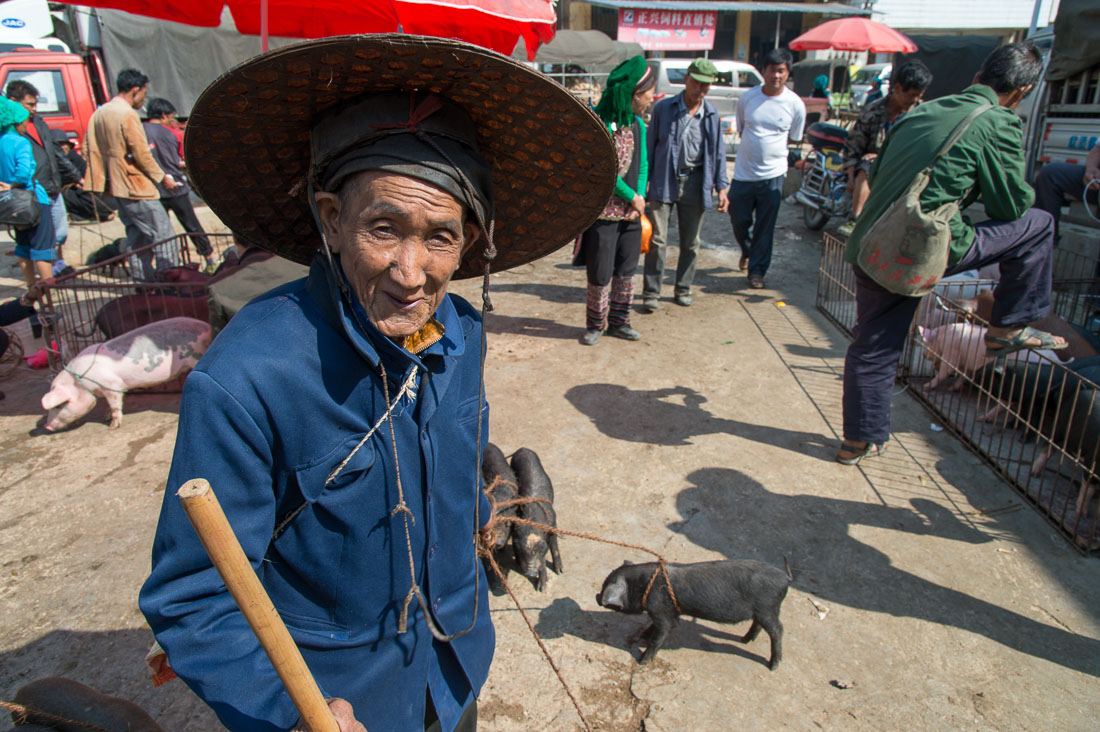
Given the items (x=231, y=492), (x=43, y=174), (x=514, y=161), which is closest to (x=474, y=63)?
(x=514, y=161)

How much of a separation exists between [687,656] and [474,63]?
2.57m

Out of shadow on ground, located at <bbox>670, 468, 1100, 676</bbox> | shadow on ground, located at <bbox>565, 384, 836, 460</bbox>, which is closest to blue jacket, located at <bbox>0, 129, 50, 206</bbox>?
shadow on ground, located at <bbox>565, 384, 836, 460</bbox>

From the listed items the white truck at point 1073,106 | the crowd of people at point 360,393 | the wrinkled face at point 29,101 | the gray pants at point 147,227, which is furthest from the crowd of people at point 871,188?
the wrinkled face at point 29,101

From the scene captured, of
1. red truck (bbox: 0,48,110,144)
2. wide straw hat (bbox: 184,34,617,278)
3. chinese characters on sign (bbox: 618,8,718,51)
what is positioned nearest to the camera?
wide straw hat (bbox: 184,34,617,278)

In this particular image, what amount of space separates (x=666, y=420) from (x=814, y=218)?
21.4 ft

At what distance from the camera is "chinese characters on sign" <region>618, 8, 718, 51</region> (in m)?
23.5

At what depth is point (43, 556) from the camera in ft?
11.3

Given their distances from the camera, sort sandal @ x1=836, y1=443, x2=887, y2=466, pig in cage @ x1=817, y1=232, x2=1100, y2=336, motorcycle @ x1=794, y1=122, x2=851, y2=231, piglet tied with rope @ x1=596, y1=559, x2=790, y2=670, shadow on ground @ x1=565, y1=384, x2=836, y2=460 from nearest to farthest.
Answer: piglet tied with rope @ x1=596, y1=559, x2=790, y2=670 → sandal @ x1=836, y1=443, x2=887, y2=466 → shadow on ground @ x1=565, y1=384, x2=836, y2=460 → pig in cage @ x1=817, y1=232, x2=1100, y2=336 → motorcycle @ x1=794, y1=122, x2=851, y2=231

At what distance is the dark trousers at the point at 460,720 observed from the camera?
1579mm

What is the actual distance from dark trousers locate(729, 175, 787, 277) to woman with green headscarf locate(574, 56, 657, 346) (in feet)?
5.94

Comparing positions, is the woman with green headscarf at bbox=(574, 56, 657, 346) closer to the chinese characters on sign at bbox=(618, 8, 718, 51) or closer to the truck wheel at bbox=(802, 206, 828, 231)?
the truck wheel at bbox=(802, 206, 828, 231)

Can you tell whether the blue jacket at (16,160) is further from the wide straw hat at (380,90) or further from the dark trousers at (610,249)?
the wide straw hat at (380,90)

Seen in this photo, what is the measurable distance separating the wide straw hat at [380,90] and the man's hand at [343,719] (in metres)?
1.05

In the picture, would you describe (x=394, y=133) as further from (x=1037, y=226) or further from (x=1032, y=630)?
(x=1037, y=226)
